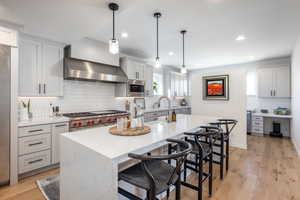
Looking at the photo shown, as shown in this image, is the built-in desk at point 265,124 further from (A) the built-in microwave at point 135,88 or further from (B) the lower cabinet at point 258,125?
(A) the built-in microwave at point 135,88

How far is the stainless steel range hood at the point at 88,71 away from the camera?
10.2 feet

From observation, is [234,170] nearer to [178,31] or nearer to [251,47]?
[178,31]

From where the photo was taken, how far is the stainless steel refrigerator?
219cm

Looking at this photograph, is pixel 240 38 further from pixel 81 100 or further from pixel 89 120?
pixel 81 100

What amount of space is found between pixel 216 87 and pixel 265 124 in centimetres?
285

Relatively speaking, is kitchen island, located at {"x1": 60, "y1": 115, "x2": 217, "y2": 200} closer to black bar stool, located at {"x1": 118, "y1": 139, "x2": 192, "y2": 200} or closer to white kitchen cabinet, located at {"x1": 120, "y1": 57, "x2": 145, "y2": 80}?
black bar stool, located at {"x1": 118, "y1": 139, "x2": 192, "y2": 200}

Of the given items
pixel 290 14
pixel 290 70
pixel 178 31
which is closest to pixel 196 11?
pixel 178 31

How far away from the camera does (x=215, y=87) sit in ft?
14.4

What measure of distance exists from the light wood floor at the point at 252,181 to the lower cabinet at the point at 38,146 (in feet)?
0.68

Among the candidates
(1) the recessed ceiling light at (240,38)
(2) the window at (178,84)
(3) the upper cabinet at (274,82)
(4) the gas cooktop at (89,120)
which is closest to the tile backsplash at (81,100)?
(4) the gas cooktop at (89,120)

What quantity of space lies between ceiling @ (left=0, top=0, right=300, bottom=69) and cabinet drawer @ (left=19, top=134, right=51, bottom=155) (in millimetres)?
1853

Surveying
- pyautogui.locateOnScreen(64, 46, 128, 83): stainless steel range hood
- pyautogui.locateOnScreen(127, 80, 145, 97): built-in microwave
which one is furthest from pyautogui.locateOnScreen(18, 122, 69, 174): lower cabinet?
pyautogui.locateOnScreen(127, 80, 145, 97): built-in microwave

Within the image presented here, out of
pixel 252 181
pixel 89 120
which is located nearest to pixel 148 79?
pixel 89 120

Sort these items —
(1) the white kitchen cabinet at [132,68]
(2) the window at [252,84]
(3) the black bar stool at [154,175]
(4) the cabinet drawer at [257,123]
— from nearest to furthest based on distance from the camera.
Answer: (3) the black bar stool at [154,175], (1) the white kitchen cabinet at [132,68], (4) the cabinet drawer at [257,123], (2) the window at [252,84]
